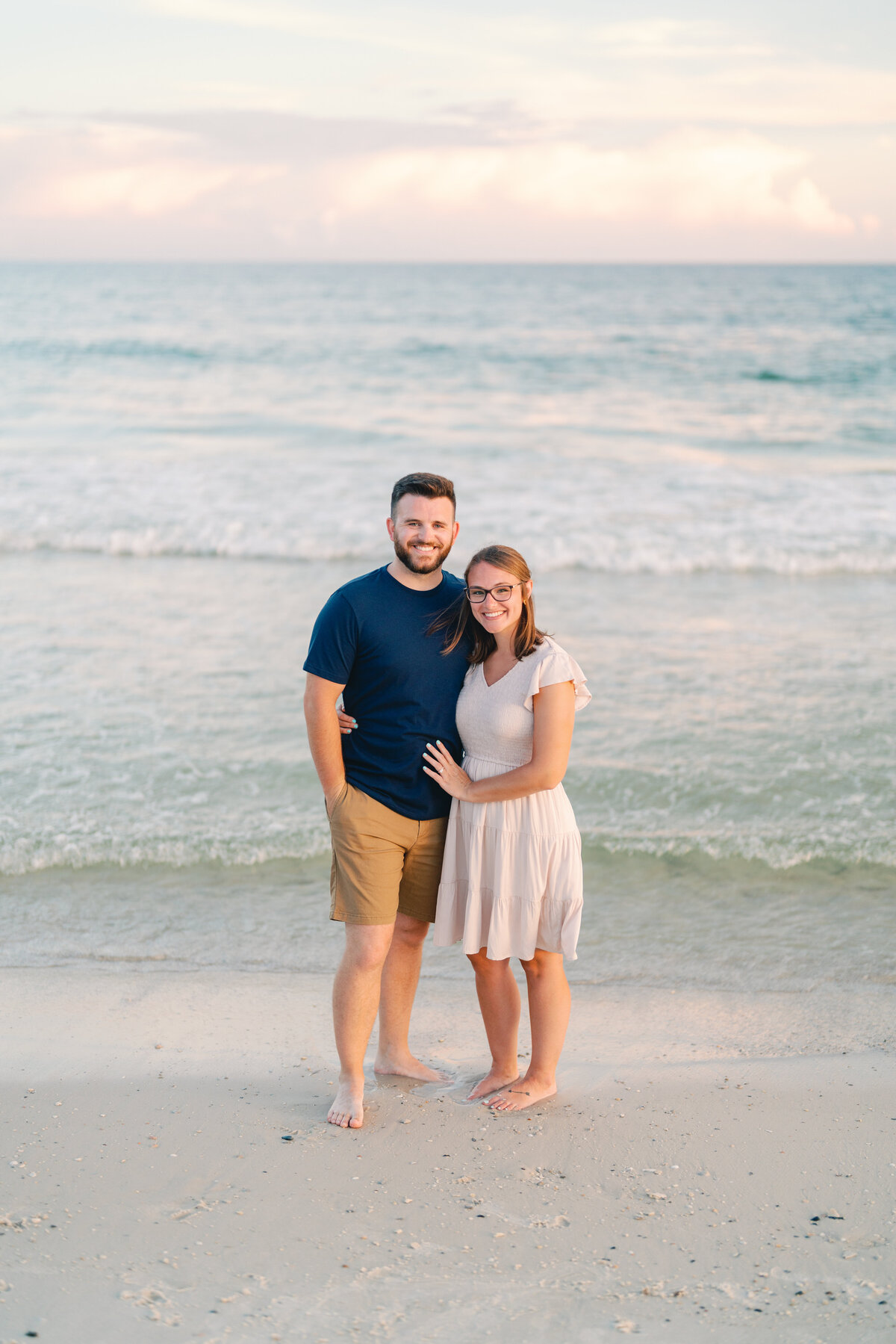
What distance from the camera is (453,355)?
108ft

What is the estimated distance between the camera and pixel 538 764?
11.0ft

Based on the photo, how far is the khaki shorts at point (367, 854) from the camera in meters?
3.45

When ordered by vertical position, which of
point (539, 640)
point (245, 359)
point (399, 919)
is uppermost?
point (245, 359)

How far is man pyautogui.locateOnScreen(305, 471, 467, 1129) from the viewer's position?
132 inches

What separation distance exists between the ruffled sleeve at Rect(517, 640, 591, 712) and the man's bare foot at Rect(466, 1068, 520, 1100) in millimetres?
1242

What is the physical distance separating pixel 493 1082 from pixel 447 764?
109 centimetres

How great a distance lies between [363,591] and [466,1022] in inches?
71.4

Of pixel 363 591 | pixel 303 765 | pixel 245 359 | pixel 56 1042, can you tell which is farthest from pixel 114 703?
pixel 245 359

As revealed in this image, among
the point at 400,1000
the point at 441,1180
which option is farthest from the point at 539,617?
the point at 441,1180

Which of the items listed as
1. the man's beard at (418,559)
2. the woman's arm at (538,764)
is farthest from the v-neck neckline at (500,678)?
the man's beard at (418,559)

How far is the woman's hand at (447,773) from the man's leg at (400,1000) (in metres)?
0.56

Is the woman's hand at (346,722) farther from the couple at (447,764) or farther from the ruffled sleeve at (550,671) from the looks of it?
the ruffled sleeve at (550,671)

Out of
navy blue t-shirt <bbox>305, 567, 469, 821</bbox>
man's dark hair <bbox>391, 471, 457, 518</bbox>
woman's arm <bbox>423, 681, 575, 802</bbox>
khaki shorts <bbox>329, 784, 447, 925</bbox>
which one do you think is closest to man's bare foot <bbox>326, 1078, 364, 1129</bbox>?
khaki shorts <bbox>329, 784, 447, 925</bbox>

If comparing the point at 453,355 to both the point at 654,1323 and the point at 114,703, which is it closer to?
the point at 114,703
